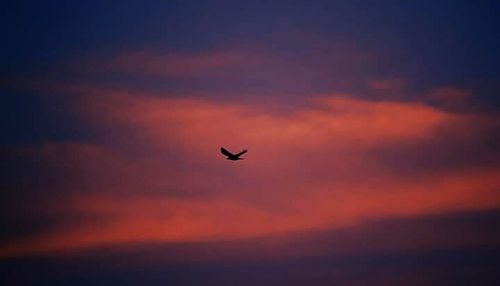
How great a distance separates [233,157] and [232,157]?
0.19 meters

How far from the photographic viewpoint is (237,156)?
156 feet

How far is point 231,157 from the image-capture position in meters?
47.2

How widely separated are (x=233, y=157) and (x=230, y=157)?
56cm

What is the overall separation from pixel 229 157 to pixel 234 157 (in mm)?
900

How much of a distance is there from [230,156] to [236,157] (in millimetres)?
821

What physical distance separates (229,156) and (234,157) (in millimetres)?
884

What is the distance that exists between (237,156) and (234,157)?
1.28 feet

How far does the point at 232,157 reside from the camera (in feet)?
156

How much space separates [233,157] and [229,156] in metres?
0.70

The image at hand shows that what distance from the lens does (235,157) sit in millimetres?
47750

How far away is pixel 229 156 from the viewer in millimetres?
47062

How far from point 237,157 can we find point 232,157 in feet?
1.94

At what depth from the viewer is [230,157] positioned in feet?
155

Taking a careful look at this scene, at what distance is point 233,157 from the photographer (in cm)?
4762
